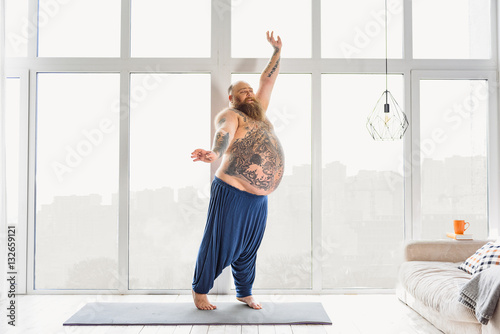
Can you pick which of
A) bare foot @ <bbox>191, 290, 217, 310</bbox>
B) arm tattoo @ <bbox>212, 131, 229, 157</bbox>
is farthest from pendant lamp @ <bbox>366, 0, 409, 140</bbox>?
bare foot @ <bbox>191, 290, 217, 310</bbox>

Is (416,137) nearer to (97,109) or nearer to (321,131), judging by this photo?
(321,131)

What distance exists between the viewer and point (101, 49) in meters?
3.38

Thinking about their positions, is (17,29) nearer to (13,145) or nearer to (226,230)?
(13,145)

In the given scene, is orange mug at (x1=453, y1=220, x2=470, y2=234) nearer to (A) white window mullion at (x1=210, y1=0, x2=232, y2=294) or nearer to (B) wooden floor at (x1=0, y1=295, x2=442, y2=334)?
(B) wooden floor at (x1=0, y1=295, x2=442, y2=334)

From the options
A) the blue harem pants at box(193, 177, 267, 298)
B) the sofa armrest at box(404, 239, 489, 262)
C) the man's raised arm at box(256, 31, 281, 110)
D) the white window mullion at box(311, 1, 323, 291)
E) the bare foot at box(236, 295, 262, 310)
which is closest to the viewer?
the blue harem pants at box(193, 177, 267, 298)

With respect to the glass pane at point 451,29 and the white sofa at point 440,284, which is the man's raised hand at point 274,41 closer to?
the glass pane at point 451,29

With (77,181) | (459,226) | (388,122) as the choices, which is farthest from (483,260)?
(77,181)

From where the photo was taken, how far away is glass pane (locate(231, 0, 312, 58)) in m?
3.39

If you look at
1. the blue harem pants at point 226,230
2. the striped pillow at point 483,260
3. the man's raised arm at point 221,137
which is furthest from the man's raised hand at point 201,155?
the striped pillow at point 483,260

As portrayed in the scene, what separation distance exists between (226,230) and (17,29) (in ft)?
7.45

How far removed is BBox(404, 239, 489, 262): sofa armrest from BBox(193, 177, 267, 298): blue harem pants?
3.55ft

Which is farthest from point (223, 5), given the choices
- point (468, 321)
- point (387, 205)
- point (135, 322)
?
point (468, 321)

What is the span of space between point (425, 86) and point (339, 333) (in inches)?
79.8

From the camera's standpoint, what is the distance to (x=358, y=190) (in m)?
3.37
